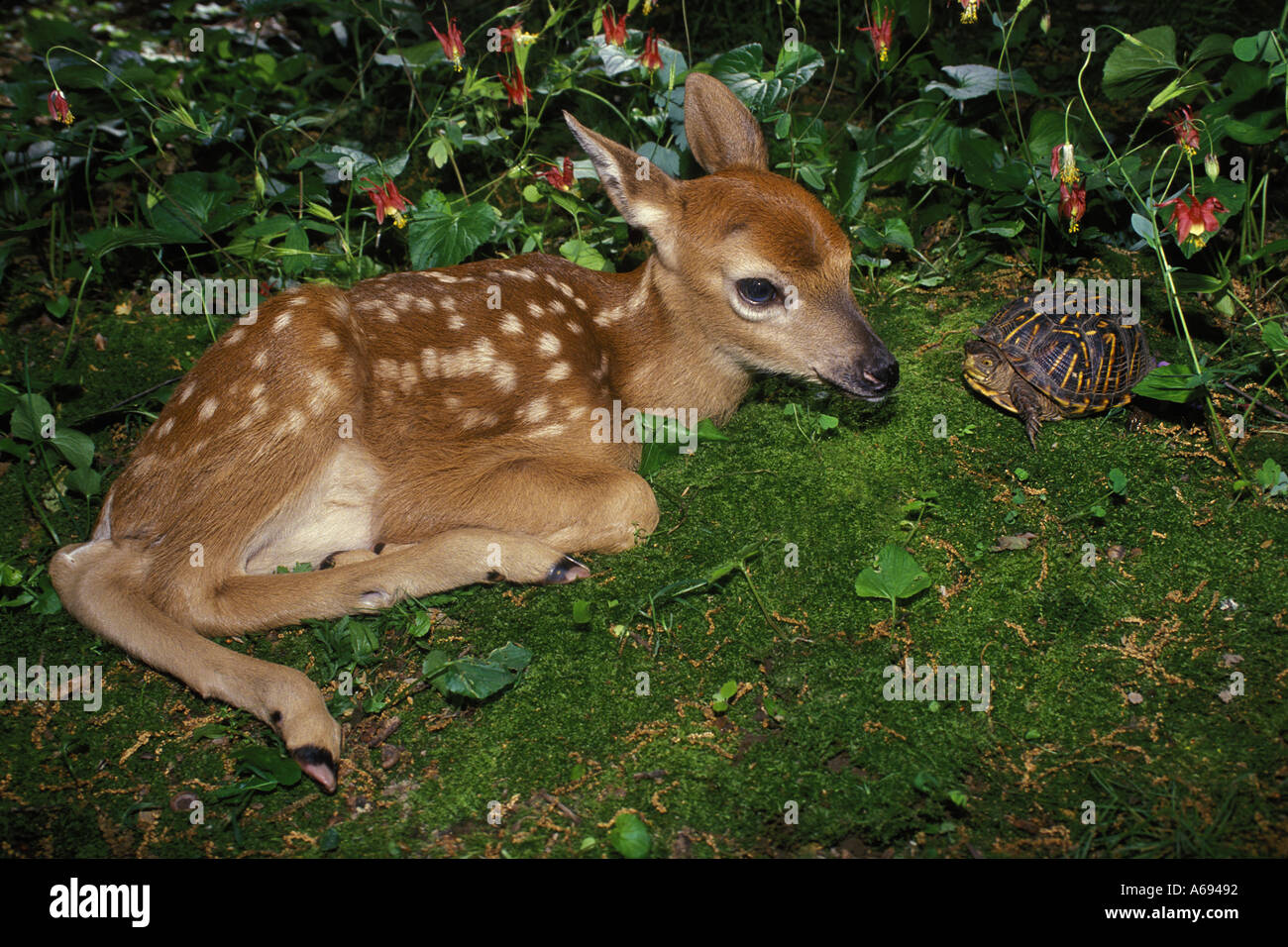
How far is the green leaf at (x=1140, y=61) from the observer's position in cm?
386

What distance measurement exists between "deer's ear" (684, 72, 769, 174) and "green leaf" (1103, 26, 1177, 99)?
1458 mm

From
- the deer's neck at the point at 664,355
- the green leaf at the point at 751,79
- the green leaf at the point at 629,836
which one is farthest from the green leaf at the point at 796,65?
the green leaf at the point at 629,836

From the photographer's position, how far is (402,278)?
3.91 metres

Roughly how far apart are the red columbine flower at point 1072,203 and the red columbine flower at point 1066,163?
0.06 meters

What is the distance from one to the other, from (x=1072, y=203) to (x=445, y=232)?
8.94 feet

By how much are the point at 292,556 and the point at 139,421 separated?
123 centimetres

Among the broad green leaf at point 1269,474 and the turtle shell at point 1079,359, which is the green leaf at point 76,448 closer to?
the turtle shell at point 1079,359

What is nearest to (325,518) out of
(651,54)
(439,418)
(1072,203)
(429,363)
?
(439,418)

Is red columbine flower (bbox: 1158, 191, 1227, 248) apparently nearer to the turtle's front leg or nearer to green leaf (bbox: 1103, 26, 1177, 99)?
green leaf (bbox: 1103, 26, 1177, 99)

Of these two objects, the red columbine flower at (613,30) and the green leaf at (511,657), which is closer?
the green leaf at (511,657)

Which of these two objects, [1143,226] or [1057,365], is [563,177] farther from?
[1143,226]

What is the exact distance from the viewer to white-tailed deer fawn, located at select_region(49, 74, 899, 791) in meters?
3.41

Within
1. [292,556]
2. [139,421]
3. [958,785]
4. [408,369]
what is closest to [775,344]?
[408,369]
